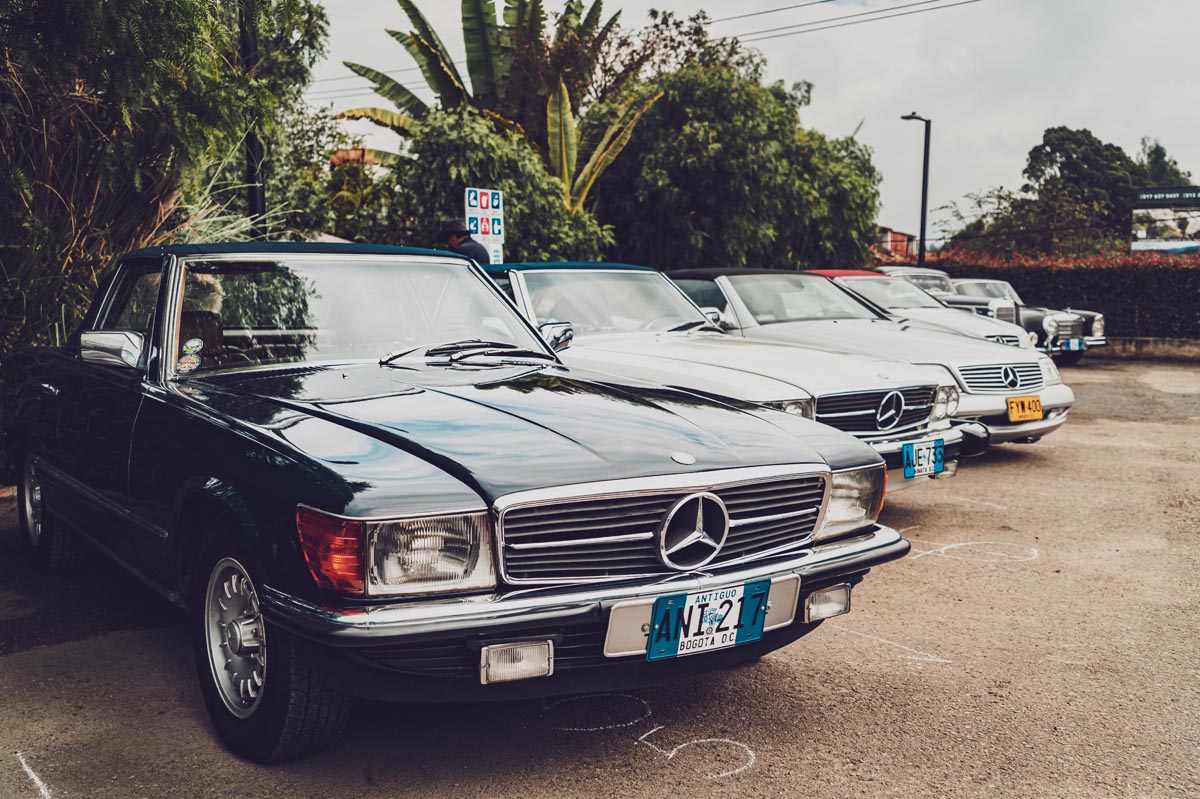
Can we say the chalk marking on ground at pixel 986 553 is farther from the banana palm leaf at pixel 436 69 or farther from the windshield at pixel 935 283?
the banana palm leaf at pixel 436 69

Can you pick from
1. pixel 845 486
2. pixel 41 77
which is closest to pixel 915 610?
pixel 845 486

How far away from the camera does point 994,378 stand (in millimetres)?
7621

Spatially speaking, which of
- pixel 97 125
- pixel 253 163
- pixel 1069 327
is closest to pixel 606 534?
pixel 97 125

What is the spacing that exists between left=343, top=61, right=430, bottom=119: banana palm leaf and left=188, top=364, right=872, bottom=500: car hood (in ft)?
51.7

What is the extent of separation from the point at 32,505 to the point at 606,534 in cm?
370

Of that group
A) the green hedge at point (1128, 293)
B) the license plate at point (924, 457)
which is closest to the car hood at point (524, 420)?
the license plate at point (924, 457)

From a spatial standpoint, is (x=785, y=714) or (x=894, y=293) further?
(x=894, y=293)

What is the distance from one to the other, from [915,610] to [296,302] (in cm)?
292

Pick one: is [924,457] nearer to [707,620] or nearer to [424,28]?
[707,620]

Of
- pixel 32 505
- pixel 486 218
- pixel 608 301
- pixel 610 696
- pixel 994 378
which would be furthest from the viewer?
pixel 486 218

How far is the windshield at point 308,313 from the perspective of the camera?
382 centimetres

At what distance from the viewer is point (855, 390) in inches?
229

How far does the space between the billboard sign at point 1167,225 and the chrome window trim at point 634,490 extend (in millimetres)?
42468

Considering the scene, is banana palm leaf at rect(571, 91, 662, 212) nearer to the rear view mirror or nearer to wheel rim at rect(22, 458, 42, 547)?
the rear view mirror
